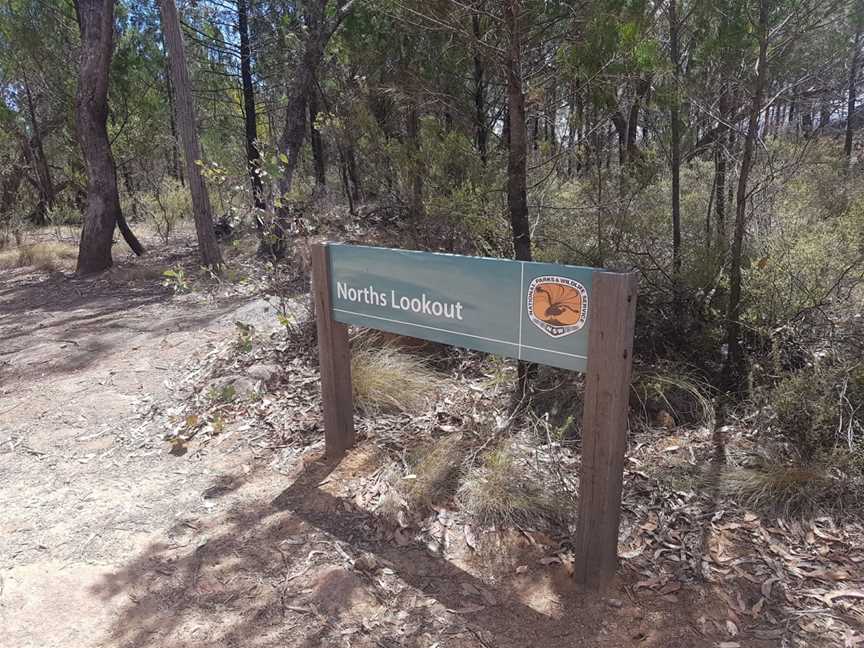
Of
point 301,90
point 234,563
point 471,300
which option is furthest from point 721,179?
point 301,90

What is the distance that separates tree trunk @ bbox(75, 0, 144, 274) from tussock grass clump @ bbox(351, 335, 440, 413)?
7505mm

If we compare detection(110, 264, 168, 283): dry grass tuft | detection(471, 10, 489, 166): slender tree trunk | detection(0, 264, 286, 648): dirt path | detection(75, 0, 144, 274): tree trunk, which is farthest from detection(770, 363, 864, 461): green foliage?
detection(75, 0, 144, 274): tree trunk

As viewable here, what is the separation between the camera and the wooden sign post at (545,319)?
2.37 m

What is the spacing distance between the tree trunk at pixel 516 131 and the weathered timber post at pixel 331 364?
4.80 ft

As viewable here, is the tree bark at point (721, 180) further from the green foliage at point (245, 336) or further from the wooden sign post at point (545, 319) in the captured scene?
the green foliage at point (245, 336)

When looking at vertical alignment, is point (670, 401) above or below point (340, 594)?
above

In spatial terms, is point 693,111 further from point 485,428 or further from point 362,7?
point 362,7

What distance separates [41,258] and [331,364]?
10.5 metres

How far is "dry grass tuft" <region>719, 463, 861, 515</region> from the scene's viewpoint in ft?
10.3

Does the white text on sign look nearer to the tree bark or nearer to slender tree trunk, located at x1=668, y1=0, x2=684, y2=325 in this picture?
slender tree trunk, located at x1=668, y1=0, x2=684, y2=325

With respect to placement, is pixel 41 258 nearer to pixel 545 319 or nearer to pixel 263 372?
pixel 263 372

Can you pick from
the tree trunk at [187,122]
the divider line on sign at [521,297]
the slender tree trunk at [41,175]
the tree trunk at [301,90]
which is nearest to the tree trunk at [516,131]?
the divider line on sign at [521,297]

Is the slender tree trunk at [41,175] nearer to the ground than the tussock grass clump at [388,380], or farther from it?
farther from it

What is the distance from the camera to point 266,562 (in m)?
2.89
